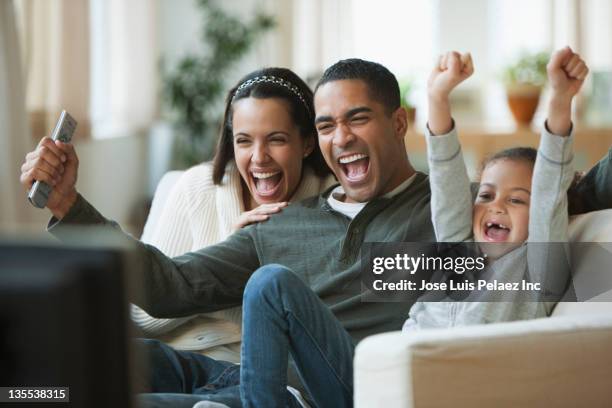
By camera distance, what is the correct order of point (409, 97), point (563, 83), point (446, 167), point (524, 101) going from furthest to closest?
point (409, 97), point (524, 101), point (446, 167), point (563, 83)

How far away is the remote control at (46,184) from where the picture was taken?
4.62ft

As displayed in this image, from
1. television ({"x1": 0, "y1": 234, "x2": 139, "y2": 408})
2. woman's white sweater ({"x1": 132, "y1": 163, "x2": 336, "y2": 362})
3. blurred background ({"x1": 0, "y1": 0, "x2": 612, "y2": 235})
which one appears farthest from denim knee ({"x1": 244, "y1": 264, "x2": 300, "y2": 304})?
blurred background ({"x1": 0, "y1": 0, "x2": 612, "y2": 235})

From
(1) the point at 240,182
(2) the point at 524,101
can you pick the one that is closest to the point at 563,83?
(1) the point at 240,182

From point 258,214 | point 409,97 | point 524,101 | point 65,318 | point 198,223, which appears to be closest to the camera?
point 65,318

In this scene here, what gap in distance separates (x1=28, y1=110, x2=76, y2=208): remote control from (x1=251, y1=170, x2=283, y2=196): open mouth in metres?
0.39

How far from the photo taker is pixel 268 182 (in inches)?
67.7

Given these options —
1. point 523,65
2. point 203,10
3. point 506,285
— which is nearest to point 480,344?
point 506,285

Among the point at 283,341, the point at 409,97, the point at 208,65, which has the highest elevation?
the point at 208,65

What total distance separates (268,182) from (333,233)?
0.22 m

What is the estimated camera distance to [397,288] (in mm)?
1459

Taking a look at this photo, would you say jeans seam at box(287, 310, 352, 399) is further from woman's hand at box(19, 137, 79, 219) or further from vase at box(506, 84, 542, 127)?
vase at box(506, 84, 542, 127)

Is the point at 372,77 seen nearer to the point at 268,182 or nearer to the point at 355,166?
the point at 355,166

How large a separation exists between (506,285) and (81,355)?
3.09ft

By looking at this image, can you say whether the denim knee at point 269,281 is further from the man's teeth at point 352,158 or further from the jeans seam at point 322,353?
the man's teeth at point 352,158
